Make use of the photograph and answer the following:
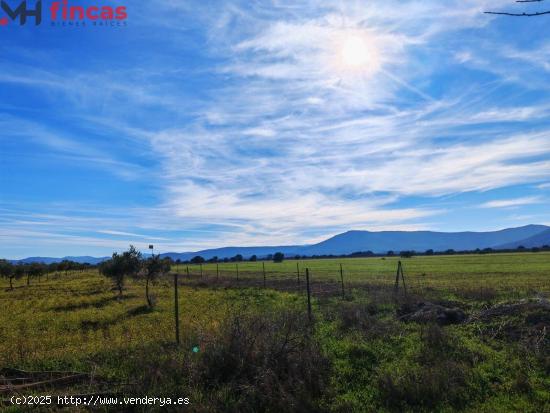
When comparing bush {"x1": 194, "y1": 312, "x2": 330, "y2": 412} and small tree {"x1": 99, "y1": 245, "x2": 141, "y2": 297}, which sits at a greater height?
small tree {"x1": 99, "y1": 245, "x2": 141, "y2": 297}

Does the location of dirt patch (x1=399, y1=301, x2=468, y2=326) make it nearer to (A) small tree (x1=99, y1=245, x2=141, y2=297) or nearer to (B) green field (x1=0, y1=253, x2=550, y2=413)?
(B) green field (x1=0, y1=253, x2=550, y2=413)

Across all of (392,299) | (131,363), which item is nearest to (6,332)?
(131,363)

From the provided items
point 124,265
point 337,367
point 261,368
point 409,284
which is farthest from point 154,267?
point 261,368

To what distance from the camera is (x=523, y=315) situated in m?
13.3

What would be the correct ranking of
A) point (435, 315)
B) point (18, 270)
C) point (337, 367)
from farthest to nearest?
point (18, 270), point (435, 315), point (337, 367)

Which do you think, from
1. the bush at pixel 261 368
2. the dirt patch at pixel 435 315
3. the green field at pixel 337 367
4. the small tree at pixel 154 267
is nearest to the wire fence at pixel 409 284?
the dirt patch at pixel 435 315

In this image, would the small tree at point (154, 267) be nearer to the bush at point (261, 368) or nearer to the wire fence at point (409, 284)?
the wire fence at point (409, 284)

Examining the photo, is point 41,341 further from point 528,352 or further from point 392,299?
point 528,352

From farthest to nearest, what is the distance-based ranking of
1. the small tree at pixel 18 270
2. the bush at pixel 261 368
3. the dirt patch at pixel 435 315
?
1. the small tree at pixel 18 270
2. the dirt patch at pixel 435 315
3. the bush at pixel 261 368

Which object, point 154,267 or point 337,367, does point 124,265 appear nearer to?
point 154,267

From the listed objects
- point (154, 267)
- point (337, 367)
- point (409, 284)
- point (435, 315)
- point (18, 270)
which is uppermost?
point (18, 270)

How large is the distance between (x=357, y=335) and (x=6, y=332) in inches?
654

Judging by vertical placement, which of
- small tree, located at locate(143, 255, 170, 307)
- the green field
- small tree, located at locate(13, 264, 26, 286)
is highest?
small tree, located at locate(13, 264, 26, 286)

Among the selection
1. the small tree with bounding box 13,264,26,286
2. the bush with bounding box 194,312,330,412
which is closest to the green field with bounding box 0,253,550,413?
the bush with bounding box 194,312,330,412
